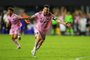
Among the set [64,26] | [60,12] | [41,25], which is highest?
[41,25]

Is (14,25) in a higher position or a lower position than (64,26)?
higher

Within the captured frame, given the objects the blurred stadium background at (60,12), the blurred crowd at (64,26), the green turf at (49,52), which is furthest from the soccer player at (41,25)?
the blurred crowd at (64,26)

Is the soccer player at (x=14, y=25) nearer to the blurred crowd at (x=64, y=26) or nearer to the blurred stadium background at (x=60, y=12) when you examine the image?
the blurred stadium background at (x=60, y=12)

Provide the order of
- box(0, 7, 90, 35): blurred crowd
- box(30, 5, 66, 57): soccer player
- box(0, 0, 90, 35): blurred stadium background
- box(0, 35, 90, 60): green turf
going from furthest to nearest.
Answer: box(0, 7, 90, 35): blurred crowd → box(0, 0, 90, 35): blurred stadium background → box(30, 5, 66, 57): soccer player → box(0, 35, 90, 60): green turf

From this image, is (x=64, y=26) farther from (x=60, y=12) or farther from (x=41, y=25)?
(x=41, y=25)

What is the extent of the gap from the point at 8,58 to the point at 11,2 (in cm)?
2063

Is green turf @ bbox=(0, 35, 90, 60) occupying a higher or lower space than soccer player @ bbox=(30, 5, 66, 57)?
lower

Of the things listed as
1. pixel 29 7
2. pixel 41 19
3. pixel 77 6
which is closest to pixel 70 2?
pixel 77 6

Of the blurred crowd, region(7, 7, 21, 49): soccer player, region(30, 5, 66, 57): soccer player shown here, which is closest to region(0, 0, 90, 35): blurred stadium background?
the blurred crowd

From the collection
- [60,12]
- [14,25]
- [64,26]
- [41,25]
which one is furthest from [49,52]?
[60,12]

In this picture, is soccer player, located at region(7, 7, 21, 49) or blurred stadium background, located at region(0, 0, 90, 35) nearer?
soccer player, located at region(7, 7, 21, 49)

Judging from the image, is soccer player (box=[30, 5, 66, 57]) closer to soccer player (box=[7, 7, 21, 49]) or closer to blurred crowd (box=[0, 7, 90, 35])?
soccer player (box=[7, 7, 21, 49])

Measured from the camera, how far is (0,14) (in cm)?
4078

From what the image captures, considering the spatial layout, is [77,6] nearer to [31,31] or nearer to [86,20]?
[86,20]
